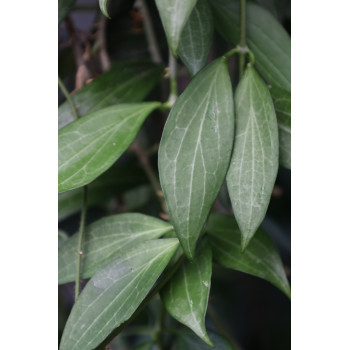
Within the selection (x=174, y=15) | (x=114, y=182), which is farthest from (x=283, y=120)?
(x=114, y=182)

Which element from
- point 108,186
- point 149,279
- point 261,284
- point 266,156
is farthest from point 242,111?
point 261,284

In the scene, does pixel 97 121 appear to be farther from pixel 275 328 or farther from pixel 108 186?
pixel 275 328

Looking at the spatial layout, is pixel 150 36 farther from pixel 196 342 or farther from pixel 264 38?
pixel 196 342

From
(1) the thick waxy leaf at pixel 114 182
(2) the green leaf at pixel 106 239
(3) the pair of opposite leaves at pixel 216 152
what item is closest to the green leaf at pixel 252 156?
(3) the pair of opposite leaves at pixel 216 152

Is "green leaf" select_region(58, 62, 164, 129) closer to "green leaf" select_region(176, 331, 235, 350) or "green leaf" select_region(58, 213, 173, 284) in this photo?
"green leaf" select_region(58, 213, 173, 284)

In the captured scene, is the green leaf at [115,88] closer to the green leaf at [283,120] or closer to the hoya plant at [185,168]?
the hoya plant at [185,168]

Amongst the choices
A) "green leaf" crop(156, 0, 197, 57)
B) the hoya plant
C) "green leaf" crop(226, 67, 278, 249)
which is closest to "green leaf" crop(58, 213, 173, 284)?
the hoya plant
